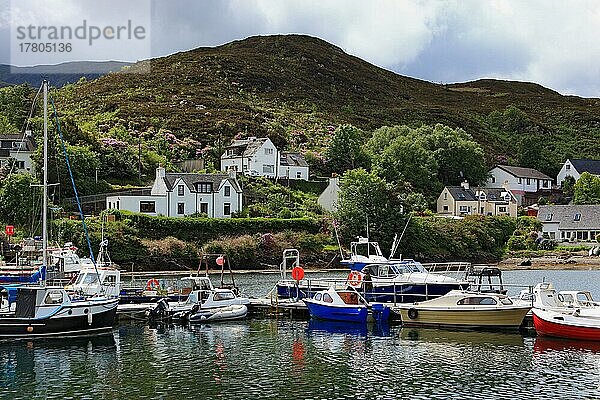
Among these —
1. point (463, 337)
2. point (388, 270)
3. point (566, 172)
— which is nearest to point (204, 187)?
point (388, 270)

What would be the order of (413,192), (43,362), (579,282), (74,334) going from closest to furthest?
1. (43,362)
2. (74,334)
3. (579,282)
4. (413,192)

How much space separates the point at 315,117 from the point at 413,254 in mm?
76596

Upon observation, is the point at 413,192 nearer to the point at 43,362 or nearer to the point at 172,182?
the point at 172,182

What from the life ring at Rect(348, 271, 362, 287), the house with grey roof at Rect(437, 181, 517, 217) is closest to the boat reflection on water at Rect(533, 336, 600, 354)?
the life ring at Rect(348, 271, 362, 287)

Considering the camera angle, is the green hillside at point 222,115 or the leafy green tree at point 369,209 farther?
the green hillside at point 222,115

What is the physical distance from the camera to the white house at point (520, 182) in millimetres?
136625

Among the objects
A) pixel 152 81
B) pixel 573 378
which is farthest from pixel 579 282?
pixel 152 81

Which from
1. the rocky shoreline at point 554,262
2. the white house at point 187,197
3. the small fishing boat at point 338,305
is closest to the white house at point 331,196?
the white house at point 187,197

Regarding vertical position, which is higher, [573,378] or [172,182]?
[172,182]

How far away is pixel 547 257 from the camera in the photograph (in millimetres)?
99062

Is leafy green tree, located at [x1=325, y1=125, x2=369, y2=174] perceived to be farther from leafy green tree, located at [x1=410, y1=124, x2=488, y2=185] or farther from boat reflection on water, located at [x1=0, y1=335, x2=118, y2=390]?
boat reflection on water, located at [x1=0, y1=335, x2=118, y2=390]

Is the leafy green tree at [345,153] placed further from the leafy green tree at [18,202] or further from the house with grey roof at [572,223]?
the leafy green tree at [18,202]

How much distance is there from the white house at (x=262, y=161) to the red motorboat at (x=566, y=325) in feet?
246

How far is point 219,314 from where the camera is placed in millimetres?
46594
